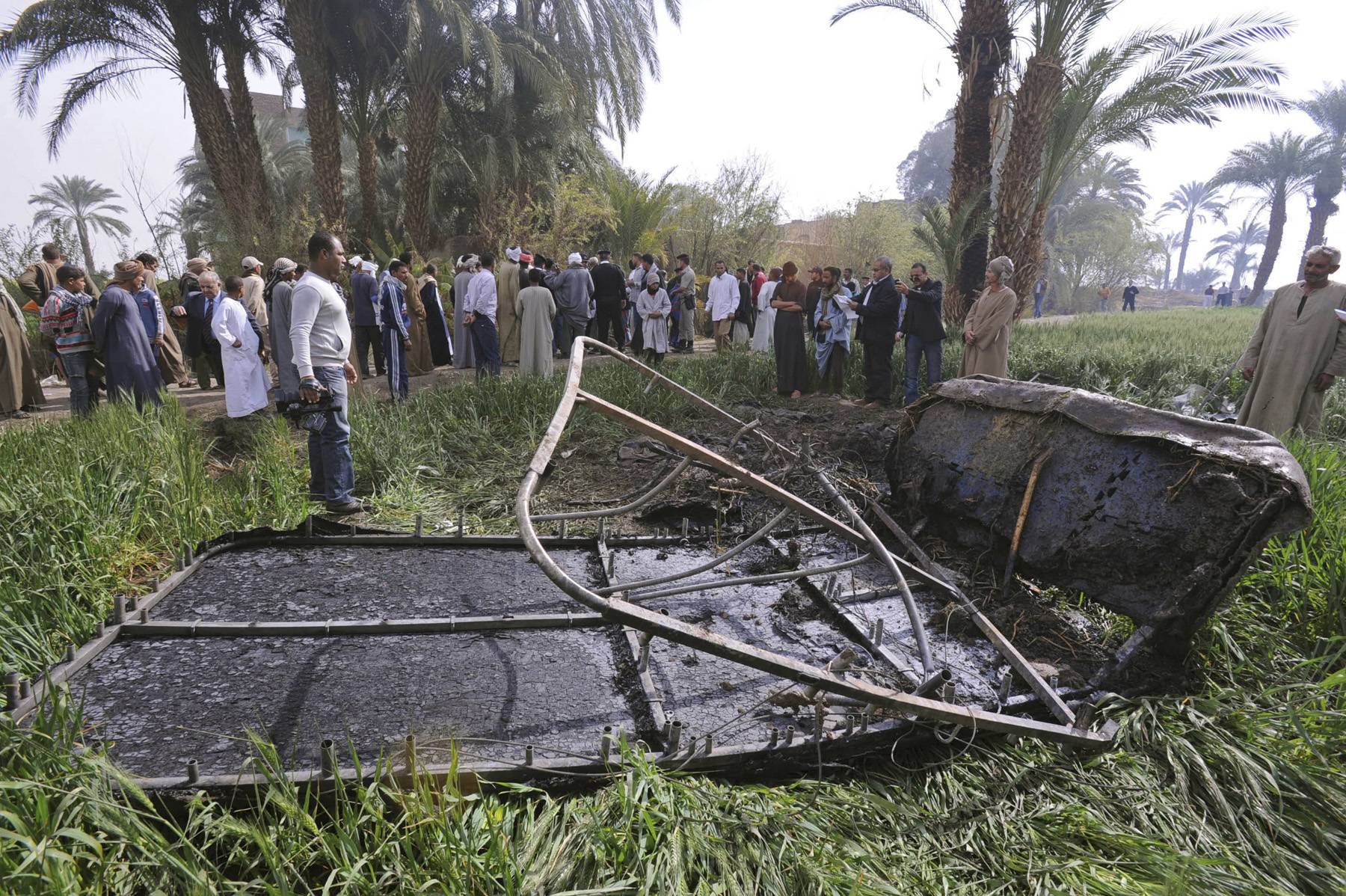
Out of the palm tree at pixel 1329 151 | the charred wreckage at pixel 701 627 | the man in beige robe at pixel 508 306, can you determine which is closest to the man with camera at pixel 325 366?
the charred wreckage at pixel 701 627

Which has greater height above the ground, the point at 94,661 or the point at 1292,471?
the point at 1292,471

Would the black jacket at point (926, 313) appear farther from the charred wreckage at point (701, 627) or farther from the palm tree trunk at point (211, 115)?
the palm tree trunk at point (211, 115)

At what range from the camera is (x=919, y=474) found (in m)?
4.20

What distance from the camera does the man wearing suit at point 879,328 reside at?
306 inches

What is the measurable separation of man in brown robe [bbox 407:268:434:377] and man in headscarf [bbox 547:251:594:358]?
182 centimetres

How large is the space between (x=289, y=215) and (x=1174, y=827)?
1811 cm

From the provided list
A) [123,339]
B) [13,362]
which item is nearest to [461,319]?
[123,339]

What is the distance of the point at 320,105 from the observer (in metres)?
13.0

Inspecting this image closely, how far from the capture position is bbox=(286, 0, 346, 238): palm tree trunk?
1227 centimetres

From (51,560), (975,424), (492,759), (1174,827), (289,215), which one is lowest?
(1174,827)

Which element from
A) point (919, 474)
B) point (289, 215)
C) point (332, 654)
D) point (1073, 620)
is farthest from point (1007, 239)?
point (289, 215)

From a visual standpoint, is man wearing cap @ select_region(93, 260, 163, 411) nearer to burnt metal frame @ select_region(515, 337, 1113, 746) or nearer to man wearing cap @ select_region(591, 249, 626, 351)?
burnt metal frame @ select_region(515, 337, 1113, 746)

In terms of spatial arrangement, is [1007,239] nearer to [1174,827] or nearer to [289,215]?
[1174,827]

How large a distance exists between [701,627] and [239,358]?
5292 millimetres
